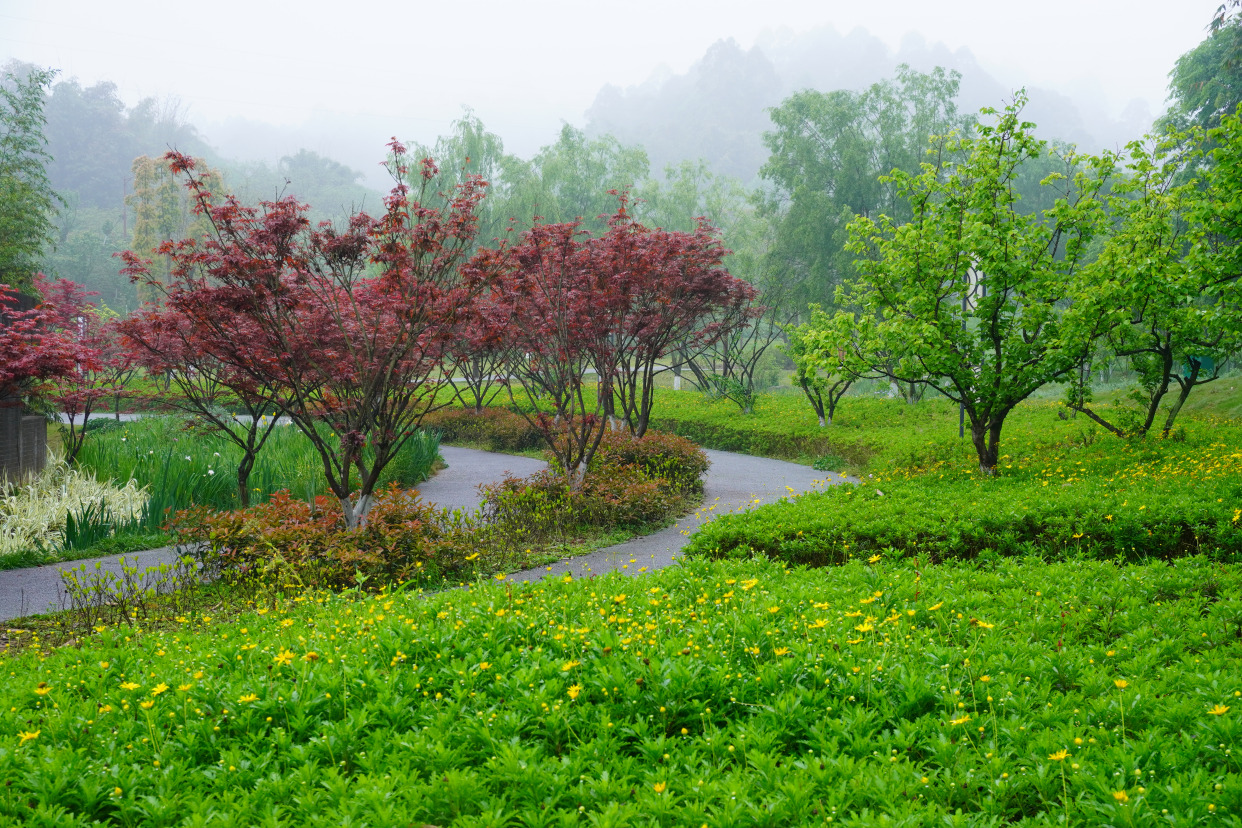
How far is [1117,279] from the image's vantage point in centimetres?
786

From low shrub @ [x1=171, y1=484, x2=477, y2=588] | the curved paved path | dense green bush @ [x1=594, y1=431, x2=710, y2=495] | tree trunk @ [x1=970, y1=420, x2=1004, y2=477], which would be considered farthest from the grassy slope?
dense green bush @ [x1=594, y1=431, x2=710, y2=495]

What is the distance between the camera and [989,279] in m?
7.82

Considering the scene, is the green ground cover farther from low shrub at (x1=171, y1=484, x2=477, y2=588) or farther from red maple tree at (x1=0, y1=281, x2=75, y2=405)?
red maple tree at (x1=0, y1=281, x2=75, y2=405)

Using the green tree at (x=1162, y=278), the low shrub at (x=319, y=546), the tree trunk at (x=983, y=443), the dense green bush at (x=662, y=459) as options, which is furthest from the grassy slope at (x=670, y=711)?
the dense green bush at (x=662, y=459)

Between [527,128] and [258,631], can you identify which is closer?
[258,631]

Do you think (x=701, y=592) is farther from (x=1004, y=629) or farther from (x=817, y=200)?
(x=817, y=200)

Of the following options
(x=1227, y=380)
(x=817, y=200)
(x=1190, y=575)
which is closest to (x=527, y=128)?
(x=817, y=200)

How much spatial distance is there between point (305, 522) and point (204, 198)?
2908 millimetres

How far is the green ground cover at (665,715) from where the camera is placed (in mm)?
2148

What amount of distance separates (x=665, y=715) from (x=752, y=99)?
10532cm

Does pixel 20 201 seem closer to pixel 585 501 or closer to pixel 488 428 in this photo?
pixel 488 428

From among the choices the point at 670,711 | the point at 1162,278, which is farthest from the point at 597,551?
the point at 1162,278

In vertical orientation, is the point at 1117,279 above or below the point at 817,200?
below

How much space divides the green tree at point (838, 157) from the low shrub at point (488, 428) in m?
10.3
